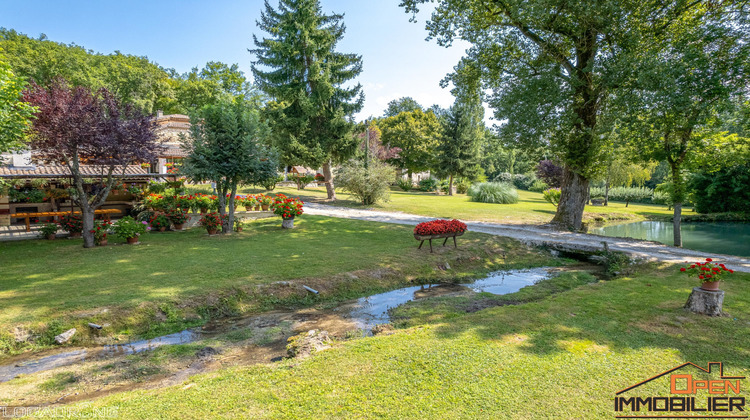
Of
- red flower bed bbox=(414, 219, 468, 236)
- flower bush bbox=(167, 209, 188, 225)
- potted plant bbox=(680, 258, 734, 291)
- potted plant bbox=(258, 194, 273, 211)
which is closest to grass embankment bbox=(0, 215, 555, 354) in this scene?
red flower bed bbox=(414, 219, 468, 236)

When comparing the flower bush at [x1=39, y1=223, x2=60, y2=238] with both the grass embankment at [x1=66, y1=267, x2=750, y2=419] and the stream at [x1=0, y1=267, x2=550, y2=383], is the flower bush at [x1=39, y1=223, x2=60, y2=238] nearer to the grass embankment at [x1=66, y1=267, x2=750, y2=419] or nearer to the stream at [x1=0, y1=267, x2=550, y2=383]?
the stream at [x1=0, y1=267, x2=550, y2=383]

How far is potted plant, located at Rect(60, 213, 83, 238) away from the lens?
37.4 feet

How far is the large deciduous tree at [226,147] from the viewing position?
455 inches

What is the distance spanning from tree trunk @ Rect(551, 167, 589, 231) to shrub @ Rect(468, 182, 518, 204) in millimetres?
12169

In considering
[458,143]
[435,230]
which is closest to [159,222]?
[435,230]

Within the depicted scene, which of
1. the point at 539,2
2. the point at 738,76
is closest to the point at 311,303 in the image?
the point at 539,2

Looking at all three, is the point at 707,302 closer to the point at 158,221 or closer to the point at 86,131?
the point at 86,131

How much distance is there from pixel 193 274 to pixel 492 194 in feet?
79.6

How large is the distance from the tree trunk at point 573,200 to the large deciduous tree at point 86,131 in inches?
621

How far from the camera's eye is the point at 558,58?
47.0 ft

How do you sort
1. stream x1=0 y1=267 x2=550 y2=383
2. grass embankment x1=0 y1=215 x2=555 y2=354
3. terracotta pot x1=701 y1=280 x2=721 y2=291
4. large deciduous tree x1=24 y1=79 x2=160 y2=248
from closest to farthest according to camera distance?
stream x1=0 y1=267 x2=550 y2=383 → terracotta pot x1=701 y1=280 x2=721 y2=291 → grass embankment x1=0 y1=215 x2=555 y2=354 → large deciduous tree x1=24 y1=79 x2=160 y2=248

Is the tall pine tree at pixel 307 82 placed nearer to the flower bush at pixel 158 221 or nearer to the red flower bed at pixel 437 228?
the flower bush at pixel 158 221

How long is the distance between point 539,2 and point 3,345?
15.6m

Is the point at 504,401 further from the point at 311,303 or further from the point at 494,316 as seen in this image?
the point at 311,303
